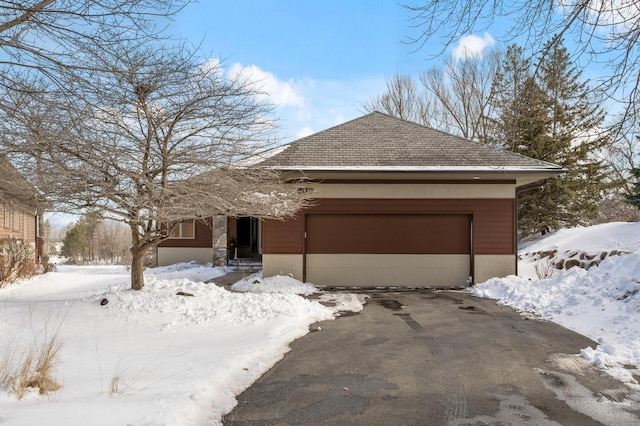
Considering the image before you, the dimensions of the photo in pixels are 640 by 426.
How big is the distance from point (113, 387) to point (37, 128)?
10.4ft

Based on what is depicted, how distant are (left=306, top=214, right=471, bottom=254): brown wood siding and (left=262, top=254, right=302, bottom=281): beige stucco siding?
626 millimetres

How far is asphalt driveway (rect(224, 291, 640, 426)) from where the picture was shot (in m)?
3.37

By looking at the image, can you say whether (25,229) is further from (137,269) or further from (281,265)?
(137,269)

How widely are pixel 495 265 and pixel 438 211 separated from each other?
2.18 m

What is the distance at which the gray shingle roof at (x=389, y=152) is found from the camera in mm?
10812

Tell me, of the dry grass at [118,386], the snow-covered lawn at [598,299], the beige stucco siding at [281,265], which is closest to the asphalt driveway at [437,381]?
the snow-covered lawn at [598,299]

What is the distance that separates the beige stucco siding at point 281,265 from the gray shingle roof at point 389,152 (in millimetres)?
2535

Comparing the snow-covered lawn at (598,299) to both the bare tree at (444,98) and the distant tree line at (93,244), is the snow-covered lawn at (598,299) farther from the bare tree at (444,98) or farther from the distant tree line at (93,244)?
the distant tree line at (93,244)

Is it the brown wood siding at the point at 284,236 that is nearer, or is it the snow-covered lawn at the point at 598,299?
the snow-covered lawn at the point at 598,299

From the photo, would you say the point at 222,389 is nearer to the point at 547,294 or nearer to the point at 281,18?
the point at 281,18

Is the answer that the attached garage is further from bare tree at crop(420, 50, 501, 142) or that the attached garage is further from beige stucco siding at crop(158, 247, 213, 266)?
bare tree at crop(420, 50, 501, 142)

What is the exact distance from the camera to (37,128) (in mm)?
4785

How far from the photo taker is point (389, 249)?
11.5 m

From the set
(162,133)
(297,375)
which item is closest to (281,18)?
(162,133)
